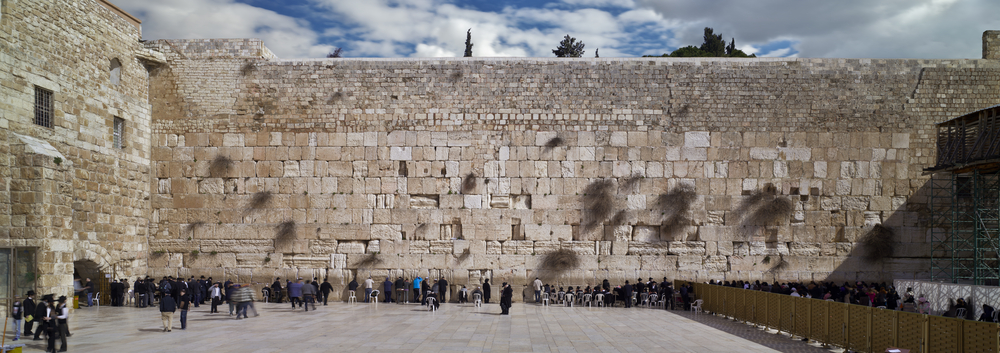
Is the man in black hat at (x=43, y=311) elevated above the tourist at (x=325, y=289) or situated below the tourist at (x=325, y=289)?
above

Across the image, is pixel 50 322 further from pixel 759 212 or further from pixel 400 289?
pixel 759 212

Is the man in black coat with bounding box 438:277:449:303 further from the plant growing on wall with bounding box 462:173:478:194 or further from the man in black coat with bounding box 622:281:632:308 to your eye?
the man in black coat with bounding box 622:281:632:308

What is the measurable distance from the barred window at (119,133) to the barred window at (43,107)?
6.88 ft

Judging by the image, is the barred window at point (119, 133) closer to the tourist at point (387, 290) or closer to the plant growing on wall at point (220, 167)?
the plant growing on wall at point (220, 167)

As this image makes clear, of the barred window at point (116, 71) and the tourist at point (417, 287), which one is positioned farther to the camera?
the tourist at point (417, 287)

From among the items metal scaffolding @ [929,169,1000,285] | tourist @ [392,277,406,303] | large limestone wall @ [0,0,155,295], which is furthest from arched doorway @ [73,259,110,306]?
metal scaffolding @ [929,169,1000,285]

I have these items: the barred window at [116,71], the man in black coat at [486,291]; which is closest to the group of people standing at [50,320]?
the barred window at [116,71]

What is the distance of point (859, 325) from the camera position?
814 centimetres

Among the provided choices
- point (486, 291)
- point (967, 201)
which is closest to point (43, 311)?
point (486, 291)

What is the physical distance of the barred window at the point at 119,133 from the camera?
14.6 metres

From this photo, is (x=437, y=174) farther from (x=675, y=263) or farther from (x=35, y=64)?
(x=35, y=64)

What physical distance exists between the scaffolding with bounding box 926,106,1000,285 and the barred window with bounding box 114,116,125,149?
18.3m

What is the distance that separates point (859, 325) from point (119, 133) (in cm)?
1499

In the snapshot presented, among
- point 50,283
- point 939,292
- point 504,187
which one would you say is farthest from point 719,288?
point 50,283
